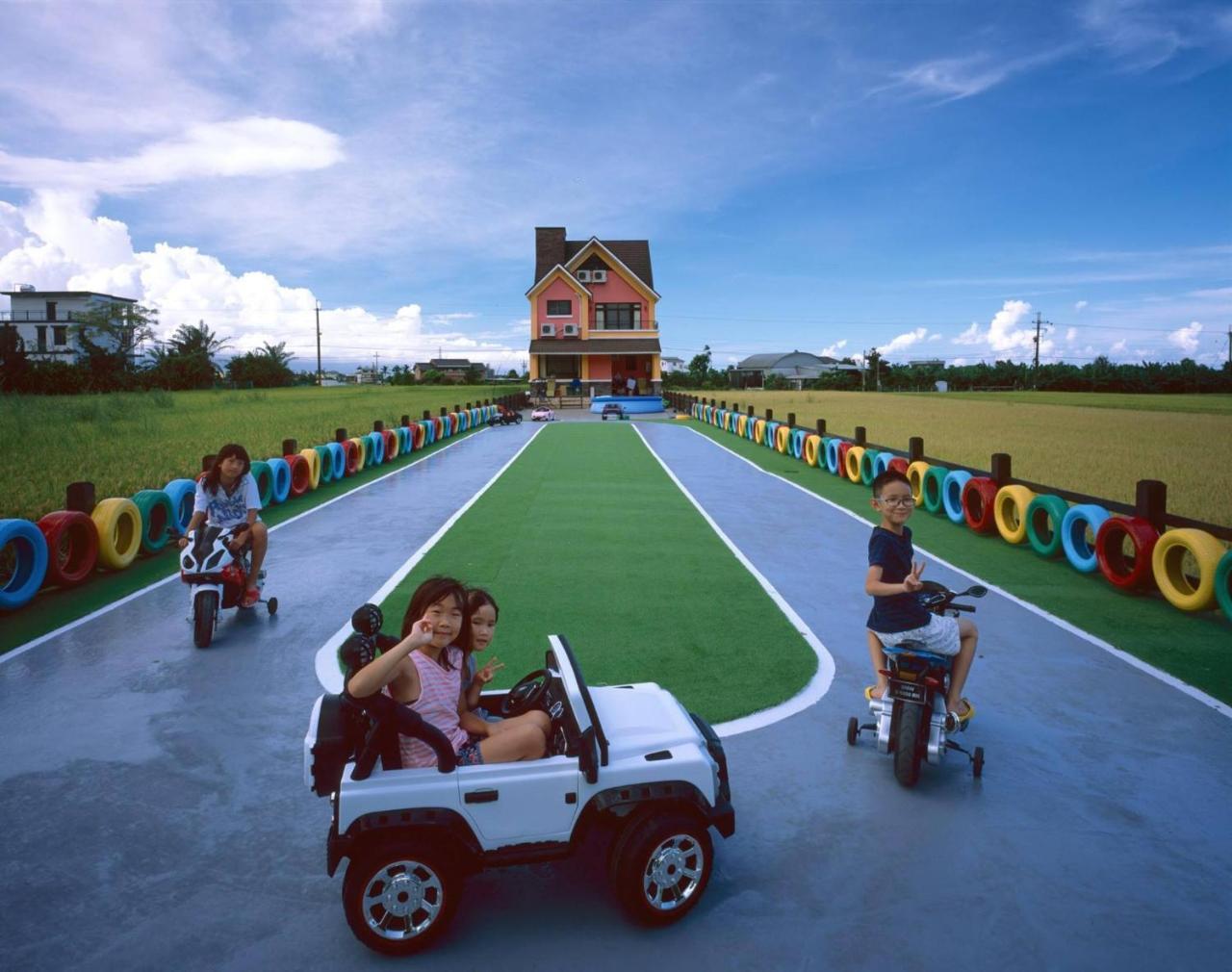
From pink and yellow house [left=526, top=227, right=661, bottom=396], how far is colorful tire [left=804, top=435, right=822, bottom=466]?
1342 inches

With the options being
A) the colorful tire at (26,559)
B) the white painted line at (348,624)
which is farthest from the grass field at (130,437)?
the white painted line at (348,624)


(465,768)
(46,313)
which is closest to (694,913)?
(465,768)

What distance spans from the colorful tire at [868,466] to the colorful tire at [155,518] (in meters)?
12.7

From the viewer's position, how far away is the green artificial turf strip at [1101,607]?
23.2 feet

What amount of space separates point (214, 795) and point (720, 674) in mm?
3616

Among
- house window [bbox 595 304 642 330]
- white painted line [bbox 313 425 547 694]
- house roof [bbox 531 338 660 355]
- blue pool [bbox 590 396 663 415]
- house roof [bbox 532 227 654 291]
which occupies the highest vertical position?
house roof [bbox 532 227 654 291]

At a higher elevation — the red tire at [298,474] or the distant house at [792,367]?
the distant house at [792,367]

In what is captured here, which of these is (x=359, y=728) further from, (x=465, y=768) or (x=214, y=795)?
(x=214, y=795)

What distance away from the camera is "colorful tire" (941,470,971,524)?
13674 millimetres

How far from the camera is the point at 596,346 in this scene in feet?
181

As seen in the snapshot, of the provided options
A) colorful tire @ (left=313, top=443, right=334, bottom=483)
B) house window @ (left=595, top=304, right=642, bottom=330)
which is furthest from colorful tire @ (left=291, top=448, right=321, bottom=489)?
house window @ (left=595, top=304, right=642, bottom=330)

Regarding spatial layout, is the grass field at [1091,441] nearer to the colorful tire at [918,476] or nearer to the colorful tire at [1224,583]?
the colorful tire at [918,476]

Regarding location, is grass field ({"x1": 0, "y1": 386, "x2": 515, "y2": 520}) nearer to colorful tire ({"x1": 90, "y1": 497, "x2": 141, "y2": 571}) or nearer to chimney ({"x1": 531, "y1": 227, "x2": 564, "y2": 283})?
colorful tire ({"x1": 90, "y1": 497, "x2": 141, "y2": 571})

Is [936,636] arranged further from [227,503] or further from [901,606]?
[227,503]
